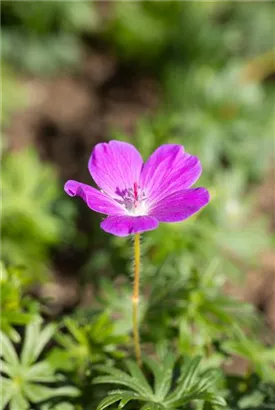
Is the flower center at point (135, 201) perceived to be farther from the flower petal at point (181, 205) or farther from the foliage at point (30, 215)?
the foliage at point (30, 215)

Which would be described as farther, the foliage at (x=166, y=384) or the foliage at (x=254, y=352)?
the foliage at (x=254, y=352)

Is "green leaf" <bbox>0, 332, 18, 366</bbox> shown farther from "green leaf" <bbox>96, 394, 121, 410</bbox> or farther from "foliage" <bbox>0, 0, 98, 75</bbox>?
"foliage" <bbox>0, 0, 98, 75</bbox>

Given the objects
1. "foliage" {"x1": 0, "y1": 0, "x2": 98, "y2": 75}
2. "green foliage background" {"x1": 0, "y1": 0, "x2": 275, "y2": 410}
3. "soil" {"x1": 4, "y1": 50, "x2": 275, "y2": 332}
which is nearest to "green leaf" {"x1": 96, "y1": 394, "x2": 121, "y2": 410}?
"green foliage background" {"x1": 0, "y1": 0, "x2": 275, "y2": 410}

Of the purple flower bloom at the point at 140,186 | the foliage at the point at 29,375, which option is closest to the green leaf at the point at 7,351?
the foliage at the point at 29,375

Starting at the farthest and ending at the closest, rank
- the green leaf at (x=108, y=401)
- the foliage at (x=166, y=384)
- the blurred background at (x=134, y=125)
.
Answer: the blurred background at (x=134, y=125)
the foliage at (x=166, y=384)
the green leaf at (x=108, y=401)

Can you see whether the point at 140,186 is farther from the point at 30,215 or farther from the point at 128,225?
the point at 30,215

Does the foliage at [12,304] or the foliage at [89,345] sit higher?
the foliage at [12,304]
